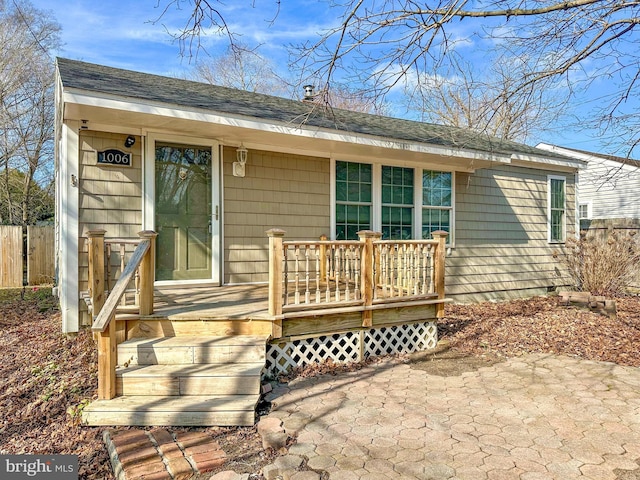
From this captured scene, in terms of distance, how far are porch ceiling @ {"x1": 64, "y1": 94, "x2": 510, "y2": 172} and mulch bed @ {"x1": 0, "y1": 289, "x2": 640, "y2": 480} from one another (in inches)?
98.0

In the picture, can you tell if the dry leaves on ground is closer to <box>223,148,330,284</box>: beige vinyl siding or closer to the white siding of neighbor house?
<box>223,148,330,284</box>: beige vinyl siding

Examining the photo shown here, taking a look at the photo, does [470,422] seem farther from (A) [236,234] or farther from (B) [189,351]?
(A) [236,234]

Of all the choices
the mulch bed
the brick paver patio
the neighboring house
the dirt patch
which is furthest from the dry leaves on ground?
the neighboring house

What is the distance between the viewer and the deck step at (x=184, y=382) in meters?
3.42

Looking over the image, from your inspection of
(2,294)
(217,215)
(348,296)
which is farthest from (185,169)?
(2,294)

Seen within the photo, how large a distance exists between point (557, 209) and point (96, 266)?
A: 928 cm

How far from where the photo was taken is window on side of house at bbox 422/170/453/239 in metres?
7.73

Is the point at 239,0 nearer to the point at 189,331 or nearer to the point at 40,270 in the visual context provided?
the point at 189,331

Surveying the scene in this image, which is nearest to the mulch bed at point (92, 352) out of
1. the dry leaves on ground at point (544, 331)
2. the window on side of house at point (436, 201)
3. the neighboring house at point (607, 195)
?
the dry leaves on ground at point (544, 331)

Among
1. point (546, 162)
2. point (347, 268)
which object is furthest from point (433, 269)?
point (546, 162)

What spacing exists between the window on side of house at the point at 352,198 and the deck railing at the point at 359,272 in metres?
1.84

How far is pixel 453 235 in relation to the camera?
8.02 metres

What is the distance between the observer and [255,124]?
5211mm

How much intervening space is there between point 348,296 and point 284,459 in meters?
2.15
